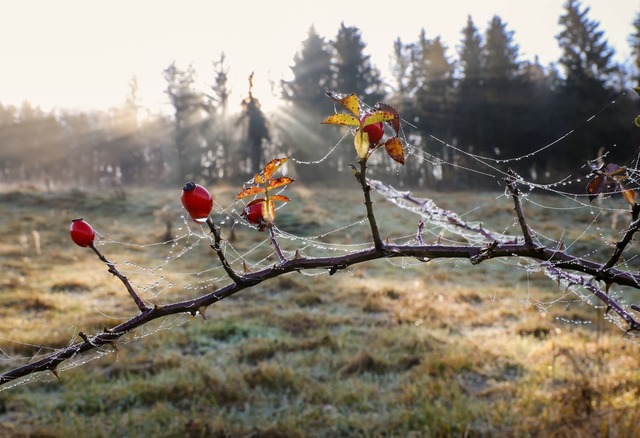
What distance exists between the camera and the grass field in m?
3.97

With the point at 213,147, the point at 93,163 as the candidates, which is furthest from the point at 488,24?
the point at 93,163

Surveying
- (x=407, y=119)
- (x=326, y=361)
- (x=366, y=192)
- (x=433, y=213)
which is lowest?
(x=326, y=361)

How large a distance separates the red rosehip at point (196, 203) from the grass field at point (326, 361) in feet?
1.28

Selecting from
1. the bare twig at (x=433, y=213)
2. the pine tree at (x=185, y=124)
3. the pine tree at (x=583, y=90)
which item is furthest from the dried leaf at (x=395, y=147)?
the pine tree at (x=185, y=124)

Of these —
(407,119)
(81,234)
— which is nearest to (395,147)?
(81,234)

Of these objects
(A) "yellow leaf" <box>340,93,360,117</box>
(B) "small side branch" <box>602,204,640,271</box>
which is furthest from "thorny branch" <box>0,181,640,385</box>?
(A) "yellow leaf" <box>340,93,360,117</box>

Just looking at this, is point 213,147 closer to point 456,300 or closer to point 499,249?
point 456,300

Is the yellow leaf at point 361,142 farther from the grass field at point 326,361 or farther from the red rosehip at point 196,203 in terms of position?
the grass field at point 326,361

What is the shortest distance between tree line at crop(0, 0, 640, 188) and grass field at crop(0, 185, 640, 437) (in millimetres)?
11888

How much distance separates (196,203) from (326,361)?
505 centimetres

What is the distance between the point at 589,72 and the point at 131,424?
2577 cm

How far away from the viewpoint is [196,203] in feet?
2.41

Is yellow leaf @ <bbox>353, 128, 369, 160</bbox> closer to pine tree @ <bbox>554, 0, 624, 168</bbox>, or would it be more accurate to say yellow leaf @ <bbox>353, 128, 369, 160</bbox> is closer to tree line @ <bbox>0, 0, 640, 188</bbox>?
tree line @ <bbox>0, 0, 640, 188</bbox>

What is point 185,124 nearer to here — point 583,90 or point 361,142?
point 583,90
